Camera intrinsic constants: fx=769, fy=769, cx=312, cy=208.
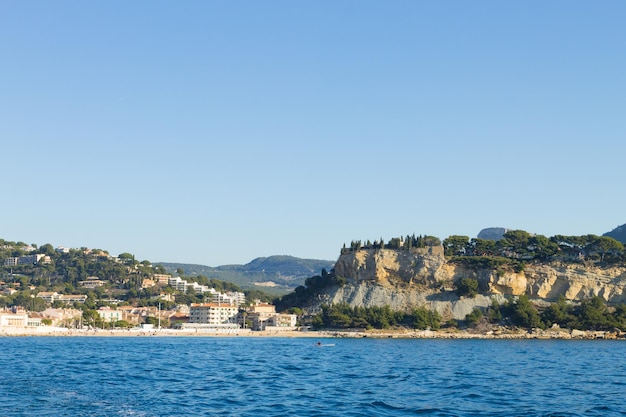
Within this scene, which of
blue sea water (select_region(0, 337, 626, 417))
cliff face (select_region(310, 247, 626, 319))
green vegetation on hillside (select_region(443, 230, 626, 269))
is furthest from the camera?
green vegetation on hillside (select_region(443, 230, 626, 269))

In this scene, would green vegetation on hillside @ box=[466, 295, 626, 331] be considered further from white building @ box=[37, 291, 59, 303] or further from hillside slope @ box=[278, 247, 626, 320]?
white building @ box=[37, 291, 59, 303]

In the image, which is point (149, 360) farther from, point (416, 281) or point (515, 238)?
point (515, 238)

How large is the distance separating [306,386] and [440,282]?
3607 inches

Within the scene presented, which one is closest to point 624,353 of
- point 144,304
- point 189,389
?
point 189,389

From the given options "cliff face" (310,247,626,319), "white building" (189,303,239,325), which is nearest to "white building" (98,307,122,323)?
"white building" (189,303,239,325)

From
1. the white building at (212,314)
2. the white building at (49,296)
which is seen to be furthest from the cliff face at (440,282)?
the white building at (49,296)

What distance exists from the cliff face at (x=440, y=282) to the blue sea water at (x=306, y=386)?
62.0m

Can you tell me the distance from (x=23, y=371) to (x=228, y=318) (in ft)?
357

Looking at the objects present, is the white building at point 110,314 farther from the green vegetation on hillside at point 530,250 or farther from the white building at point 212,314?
the green vegetation on hillside at point 530,250

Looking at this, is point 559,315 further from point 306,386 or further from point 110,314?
point 110,314

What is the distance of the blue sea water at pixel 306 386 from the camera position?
104 ft

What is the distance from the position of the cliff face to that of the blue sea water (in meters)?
62.0

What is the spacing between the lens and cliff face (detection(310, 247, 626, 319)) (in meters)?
124

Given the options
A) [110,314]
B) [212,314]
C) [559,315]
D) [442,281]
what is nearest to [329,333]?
[442,281]
